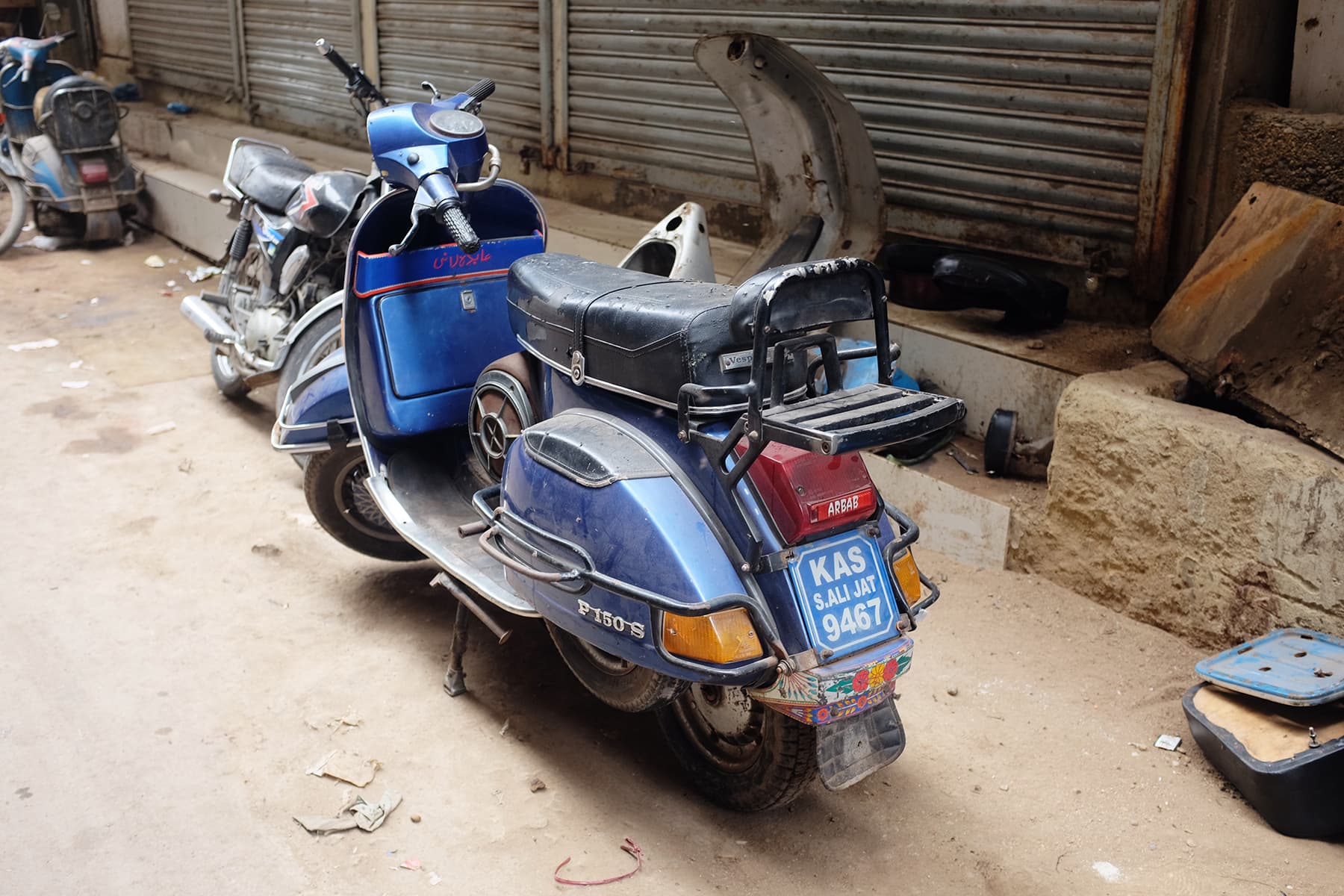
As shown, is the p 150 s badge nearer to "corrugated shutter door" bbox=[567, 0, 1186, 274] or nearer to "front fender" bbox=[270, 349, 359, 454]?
"front fender" bbox=[270, 349, 359, 454]

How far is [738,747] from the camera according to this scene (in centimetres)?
301

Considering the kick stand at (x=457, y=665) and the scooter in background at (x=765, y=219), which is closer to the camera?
the kick stand at (x=457, y=665)

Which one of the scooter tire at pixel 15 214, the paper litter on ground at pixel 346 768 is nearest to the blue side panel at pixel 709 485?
the paper litter on ground at pixel 346 768

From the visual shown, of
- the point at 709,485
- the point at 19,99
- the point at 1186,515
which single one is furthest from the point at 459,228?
the point at 19,99

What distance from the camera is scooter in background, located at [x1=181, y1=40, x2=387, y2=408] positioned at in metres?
5.05

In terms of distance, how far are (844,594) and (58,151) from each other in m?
8.36

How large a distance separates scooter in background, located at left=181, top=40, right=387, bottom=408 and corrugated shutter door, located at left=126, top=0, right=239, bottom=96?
5.63 meters

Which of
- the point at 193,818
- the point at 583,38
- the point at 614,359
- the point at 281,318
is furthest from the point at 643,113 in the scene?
the point at 193,818

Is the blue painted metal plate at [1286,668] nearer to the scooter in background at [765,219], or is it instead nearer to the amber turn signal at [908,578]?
the amber turn signal at [908,578]

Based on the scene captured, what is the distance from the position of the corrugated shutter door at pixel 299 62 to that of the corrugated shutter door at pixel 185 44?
410 millimetres

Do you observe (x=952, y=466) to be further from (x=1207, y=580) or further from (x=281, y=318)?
(x=281, y=318)

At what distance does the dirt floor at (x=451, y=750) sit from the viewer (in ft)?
9.36

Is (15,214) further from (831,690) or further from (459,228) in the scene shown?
(831,690)

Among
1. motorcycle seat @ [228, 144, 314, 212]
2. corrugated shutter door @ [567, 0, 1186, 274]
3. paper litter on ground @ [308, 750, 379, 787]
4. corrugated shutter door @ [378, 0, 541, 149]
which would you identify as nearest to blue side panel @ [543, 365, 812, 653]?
paper litter on ground @ [308, 750, 379, 787]
